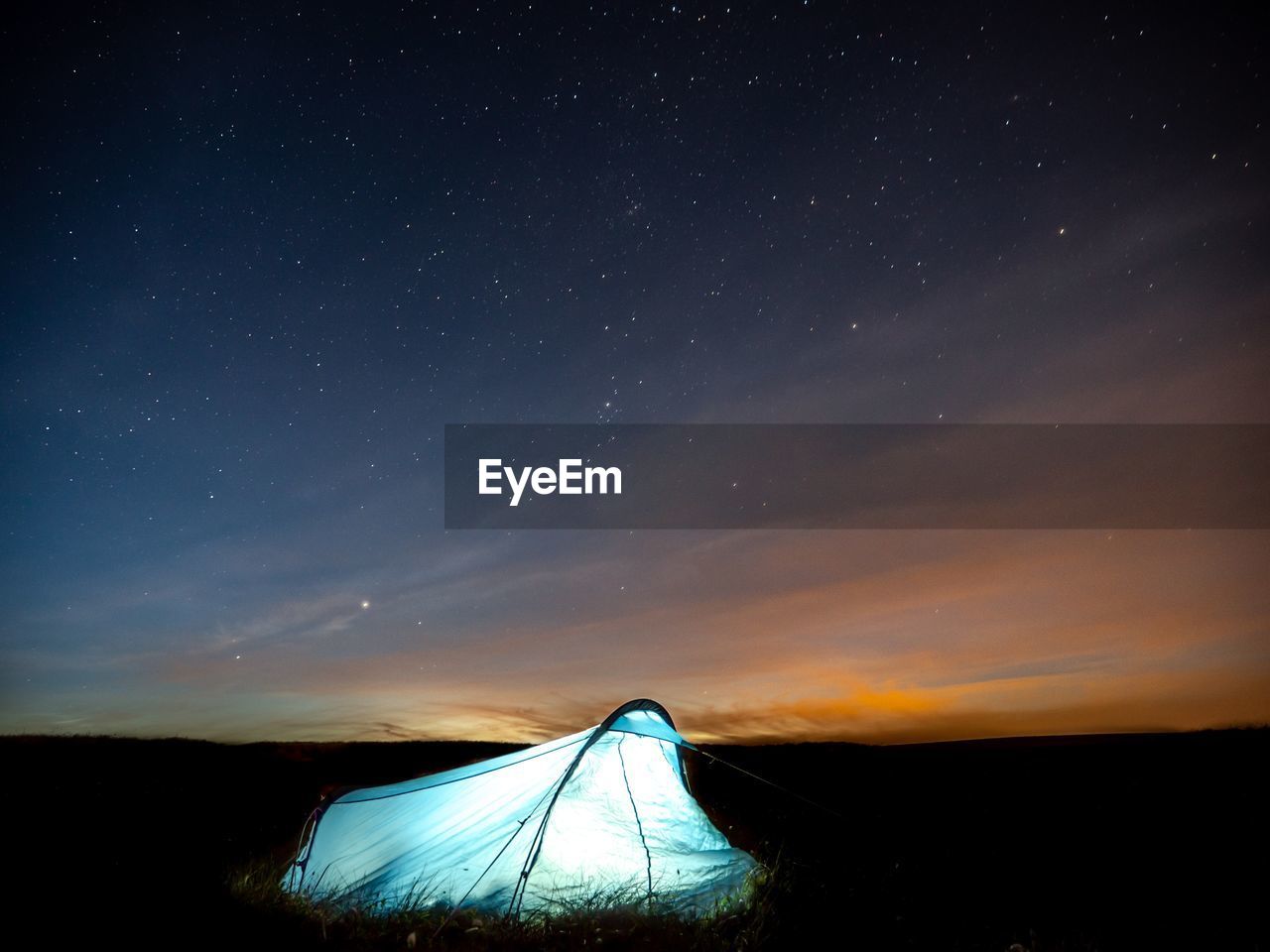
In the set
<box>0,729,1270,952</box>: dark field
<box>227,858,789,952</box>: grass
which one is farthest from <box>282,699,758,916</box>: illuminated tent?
<box>0,729,1270,952</box>: dark field

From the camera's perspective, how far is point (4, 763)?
16469 mm

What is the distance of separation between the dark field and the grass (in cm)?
3

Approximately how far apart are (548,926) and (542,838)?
3.05ft

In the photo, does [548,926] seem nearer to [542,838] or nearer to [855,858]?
[542,838]

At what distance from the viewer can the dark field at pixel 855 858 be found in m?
6.11

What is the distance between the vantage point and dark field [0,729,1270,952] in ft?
20.1

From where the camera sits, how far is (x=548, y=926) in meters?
6.30

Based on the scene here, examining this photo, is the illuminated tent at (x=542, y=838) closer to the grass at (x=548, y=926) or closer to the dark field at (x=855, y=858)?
the grass at (x=548, y=926)

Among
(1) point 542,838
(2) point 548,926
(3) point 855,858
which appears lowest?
(3) point 855,858

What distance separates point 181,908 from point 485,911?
2414 mm

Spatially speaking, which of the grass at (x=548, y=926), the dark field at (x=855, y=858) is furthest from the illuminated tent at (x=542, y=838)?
the dark field at (x=855, y=858)

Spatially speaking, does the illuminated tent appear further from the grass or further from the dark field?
the dark field

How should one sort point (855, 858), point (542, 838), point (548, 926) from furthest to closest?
1. point (855, 858)
2. point (542, 838)
3. point (548, 926)

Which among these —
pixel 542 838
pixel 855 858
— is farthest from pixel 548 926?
pixel 855 858
